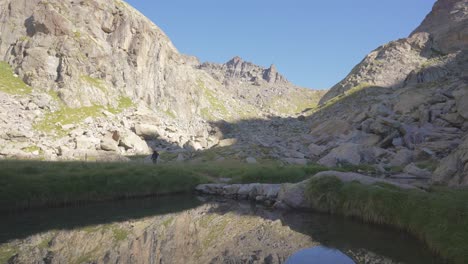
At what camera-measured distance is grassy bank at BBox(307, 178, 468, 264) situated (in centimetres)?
1650

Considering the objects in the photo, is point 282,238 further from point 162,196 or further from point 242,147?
point 242,147

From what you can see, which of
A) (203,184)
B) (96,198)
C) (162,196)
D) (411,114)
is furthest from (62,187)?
(411,114)

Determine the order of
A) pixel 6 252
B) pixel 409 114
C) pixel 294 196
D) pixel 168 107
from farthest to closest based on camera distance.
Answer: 1. pixel 168 107
2. pixel 409 114
3. pixel 294 196
4. pixel 6 252

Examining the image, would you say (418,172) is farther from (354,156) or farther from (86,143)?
(86,143)

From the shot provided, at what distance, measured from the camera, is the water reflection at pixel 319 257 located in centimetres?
1615

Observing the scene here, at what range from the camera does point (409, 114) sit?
65000 mm

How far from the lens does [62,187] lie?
29391 millimetres

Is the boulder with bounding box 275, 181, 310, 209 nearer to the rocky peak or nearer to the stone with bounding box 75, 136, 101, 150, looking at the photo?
the stone with bounding box 75, 136, 101, 150

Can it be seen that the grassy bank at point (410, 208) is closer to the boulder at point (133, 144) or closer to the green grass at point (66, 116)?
the boulder at point (133, 144)

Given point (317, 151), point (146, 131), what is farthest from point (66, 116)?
point (317, 151)

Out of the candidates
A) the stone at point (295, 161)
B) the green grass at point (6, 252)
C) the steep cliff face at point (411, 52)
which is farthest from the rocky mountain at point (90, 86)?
the steep cliff face at point (411, 52)

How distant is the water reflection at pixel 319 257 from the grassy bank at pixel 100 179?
793 inches

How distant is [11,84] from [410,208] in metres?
84.4

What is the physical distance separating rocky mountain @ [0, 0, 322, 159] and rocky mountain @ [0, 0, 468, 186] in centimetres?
33
